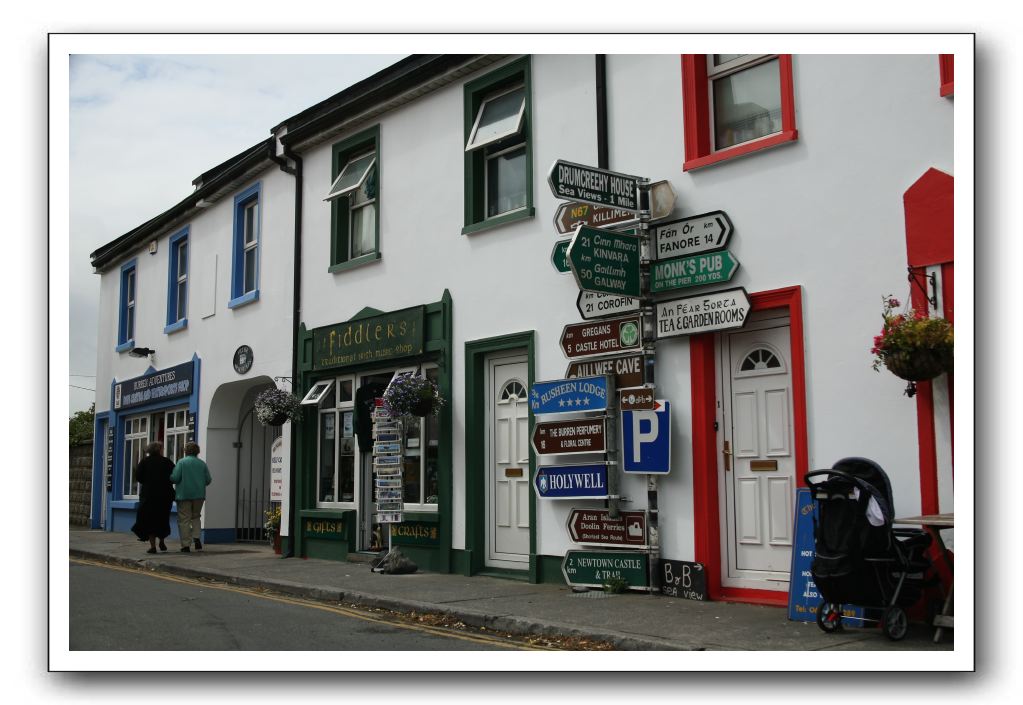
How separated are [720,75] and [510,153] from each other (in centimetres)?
315

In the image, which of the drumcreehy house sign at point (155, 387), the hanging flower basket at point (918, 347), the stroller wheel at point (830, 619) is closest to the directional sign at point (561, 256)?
the hanging flower basket at point (918, 347)

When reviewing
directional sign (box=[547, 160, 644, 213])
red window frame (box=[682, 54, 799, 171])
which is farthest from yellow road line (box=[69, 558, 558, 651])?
red window frame (box=[682, 54, 799, 171])

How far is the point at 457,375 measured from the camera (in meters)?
12.4

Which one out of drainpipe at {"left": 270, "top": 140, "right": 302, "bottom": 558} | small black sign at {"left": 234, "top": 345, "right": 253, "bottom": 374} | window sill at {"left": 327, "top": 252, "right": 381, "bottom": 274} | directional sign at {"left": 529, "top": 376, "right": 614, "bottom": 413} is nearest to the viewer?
directional sign at {"left": 529, "top": 376, "right": 614, "bottom": 413}

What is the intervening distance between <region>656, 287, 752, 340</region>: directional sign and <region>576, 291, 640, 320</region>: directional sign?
1.07 ft

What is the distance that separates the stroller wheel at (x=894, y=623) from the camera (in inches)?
277

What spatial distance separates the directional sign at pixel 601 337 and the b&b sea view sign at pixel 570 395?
308mm

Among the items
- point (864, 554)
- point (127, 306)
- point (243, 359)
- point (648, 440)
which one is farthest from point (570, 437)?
point (127, 306)

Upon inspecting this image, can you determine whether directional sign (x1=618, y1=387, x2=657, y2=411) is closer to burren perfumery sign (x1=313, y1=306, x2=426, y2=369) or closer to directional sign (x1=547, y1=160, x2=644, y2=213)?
directional sign (x1=547, y1=160, x2=644, y2=213)

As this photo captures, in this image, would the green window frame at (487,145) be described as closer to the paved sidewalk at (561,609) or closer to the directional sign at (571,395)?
the directional sign at (571,395)

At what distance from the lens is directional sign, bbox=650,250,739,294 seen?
930 centimetres

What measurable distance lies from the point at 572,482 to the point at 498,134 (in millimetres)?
4019

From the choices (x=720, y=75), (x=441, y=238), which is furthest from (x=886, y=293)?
(x=441, y=238)

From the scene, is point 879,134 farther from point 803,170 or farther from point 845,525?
point 845,525
